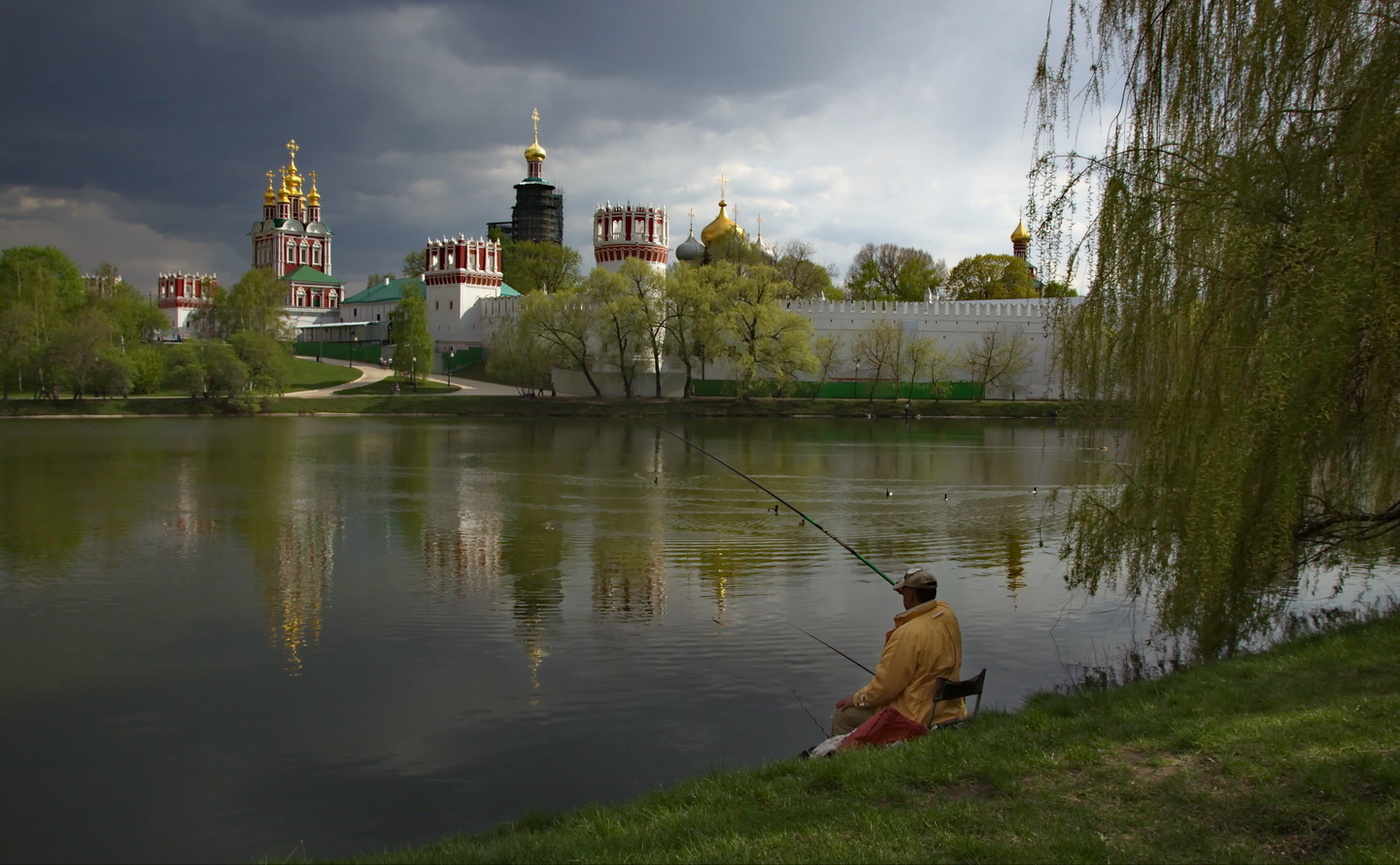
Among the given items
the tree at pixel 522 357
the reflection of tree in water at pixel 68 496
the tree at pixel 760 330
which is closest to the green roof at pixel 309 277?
the tree at pixel 522 357

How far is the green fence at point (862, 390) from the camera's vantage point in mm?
48966

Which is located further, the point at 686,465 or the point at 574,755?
the point at 686,465

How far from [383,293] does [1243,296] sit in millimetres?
78198

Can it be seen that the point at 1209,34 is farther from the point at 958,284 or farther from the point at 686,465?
the point at 958,284

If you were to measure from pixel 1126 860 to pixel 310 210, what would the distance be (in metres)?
102

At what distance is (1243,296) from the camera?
5.90 m

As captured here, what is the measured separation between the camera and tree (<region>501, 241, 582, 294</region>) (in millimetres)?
75688

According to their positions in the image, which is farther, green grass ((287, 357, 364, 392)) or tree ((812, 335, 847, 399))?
green grass ((287, 357, 364, 392))

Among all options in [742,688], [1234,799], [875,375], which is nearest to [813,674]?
[742,688]

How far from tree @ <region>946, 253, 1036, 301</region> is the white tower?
19.8 m

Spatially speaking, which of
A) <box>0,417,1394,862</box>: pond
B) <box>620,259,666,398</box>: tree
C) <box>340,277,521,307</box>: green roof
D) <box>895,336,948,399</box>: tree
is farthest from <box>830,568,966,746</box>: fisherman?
<box>340,277,521,307</box>: green roof

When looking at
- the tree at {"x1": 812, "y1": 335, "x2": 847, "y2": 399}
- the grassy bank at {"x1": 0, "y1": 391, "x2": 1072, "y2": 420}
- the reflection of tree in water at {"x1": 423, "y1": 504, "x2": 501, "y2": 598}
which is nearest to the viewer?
the reflection of tree in water at {"x1": 423, "y1": 504, "x2": 501, "y2": 598}

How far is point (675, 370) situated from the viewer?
52.8 m

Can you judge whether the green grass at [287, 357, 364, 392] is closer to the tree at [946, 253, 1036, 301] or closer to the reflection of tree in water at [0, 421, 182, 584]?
the reflection of tree in water at [0, 421, 182, 584]
